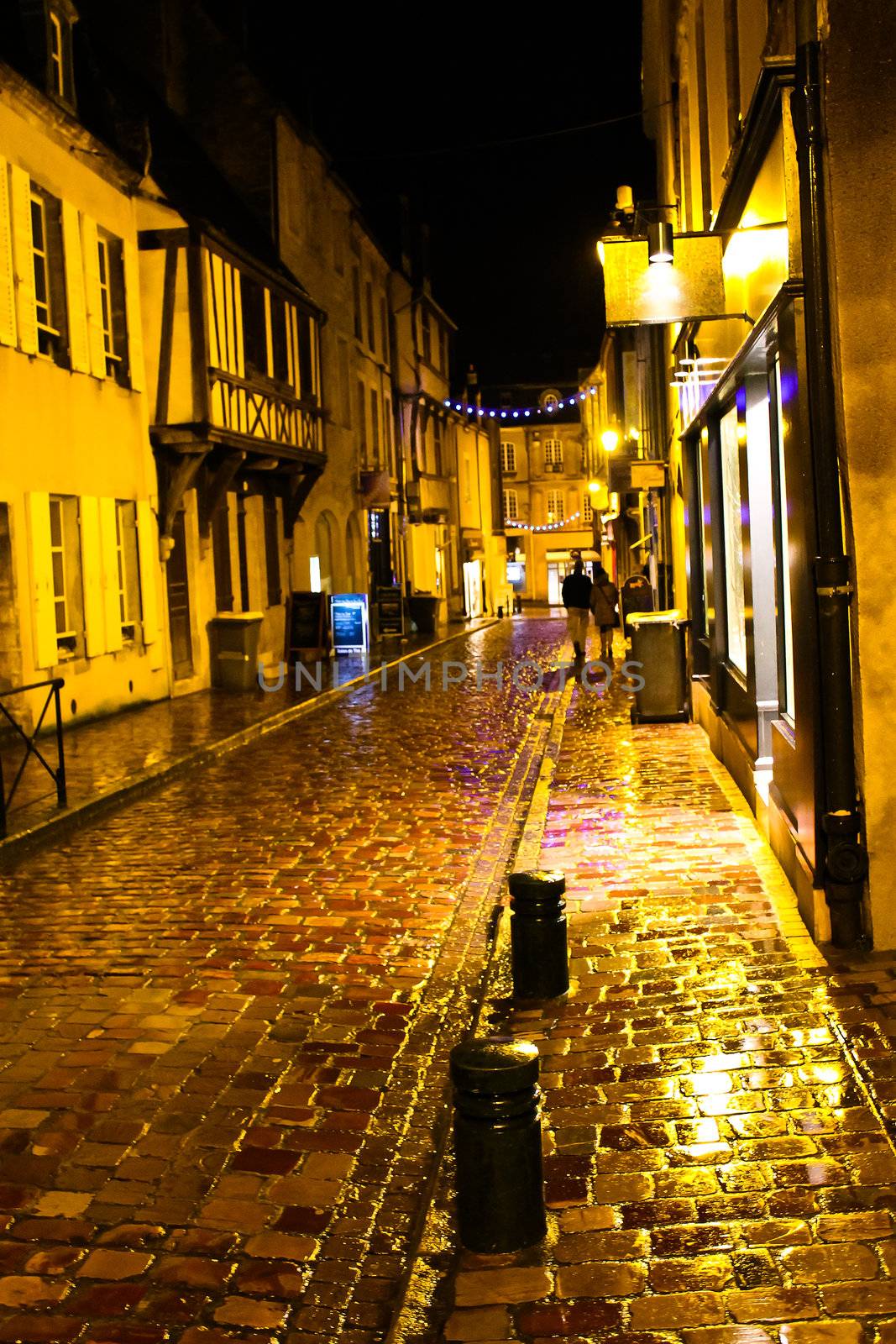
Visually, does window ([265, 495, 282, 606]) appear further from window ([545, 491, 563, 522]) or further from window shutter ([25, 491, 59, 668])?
window ([545, 491, 563, 522])

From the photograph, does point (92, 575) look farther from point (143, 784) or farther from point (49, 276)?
point (143, 784)

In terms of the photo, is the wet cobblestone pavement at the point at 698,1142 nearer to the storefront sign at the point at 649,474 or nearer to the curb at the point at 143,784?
the curb at the point at 143,784

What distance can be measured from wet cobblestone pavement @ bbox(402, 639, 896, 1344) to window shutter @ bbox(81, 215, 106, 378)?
35.6 feet

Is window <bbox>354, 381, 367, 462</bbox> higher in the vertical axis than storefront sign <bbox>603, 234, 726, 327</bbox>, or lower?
higher

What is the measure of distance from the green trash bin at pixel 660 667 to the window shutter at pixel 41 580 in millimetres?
5935

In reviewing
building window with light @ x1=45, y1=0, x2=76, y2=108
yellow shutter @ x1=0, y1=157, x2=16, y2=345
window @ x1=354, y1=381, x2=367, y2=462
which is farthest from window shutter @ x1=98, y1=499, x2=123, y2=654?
window @ x1=354, y1=381, x2=367, y2=462

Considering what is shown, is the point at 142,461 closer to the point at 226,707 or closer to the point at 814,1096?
the point at 226,707

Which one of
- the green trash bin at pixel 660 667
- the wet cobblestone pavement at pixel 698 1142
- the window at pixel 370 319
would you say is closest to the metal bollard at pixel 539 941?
the wet cobblestone pavement at pixel 698 1142

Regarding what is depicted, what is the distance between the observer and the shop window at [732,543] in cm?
964

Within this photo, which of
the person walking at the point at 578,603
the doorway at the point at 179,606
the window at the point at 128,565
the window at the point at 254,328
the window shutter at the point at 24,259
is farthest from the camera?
the person walking at the point at 578,603

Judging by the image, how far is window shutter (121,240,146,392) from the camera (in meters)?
16.5

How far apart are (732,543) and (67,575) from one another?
779 centimetres

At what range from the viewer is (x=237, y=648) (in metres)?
18.8

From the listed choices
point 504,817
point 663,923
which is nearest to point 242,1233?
point 663,923
